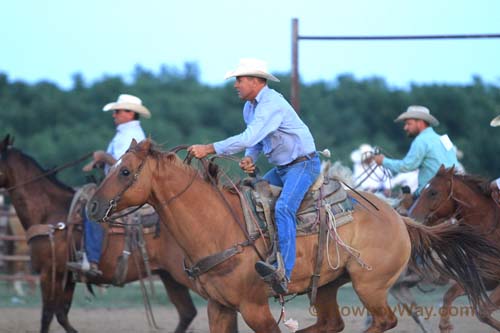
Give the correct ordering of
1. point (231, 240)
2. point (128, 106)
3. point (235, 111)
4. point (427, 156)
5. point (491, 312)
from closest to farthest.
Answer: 1. point (231, 240)
2. point (491, 312)
3. point (427, 156)
4. point (128, 106)
5. point (235, 111)

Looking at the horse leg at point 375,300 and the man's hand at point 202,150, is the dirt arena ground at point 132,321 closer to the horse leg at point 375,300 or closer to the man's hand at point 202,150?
the horse leg at point 375,300

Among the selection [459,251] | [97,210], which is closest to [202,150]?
[97,210]

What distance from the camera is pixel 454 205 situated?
8.81 m

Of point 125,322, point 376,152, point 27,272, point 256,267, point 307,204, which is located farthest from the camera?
point 27,272

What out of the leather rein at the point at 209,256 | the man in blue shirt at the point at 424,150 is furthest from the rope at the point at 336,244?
the man in blue shirt at the point at 424,150

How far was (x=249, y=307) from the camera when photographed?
256 inches

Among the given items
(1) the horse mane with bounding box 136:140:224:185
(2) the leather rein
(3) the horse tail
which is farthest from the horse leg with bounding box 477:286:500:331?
(1) the horse mane with bounding box 136:140:224:185

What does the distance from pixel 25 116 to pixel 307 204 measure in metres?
26.1

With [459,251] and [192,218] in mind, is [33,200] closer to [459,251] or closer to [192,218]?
[192,218]

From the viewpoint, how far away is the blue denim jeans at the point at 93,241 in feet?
29.7

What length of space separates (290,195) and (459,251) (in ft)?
6.03

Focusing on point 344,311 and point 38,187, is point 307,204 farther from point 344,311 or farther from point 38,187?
point 344,311

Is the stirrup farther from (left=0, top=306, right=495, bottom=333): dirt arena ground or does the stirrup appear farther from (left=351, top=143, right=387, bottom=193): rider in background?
(left=0, top=306, right=495, bottom=333): dirt arena ground

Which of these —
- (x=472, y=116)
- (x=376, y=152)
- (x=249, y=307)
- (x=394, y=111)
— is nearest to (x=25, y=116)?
(x=394, y=111)
